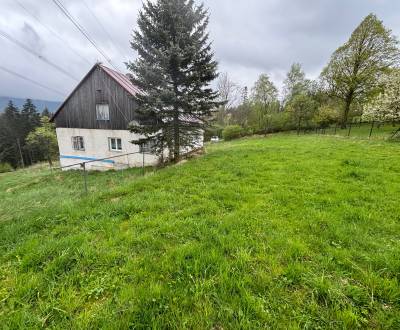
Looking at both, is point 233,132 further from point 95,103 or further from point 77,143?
point 77,143

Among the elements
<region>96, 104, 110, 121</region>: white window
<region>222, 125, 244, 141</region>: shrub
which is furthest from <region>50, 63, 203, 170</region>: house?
<region>222, 125, 244, 141</region>: shrub

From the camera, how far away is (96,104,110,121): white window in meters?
14.6

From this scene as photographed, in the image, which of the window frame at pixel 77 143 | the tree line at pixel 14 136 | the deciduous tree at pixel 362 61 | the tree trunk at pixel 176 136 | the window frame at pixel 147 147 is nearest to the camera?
the tree trunk at pixel 176 136

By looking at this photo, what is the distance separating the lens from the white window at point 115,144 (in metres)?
14.6

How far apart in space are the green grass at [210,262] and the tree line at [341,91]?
297 inches

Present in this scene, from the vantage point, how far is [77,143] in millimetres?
16391

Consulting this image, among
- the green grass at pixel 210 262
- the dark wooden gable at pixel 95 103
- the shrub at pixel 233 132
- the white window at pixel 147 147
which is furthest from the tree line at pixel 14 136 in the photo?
the green grass at pixel 210 262

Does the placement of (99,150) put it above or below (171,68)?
below

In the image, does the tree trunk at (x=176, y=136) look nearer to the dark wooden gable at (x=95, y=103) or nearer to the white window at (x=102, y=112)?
the dark wooden gable at (x=95, y=103)

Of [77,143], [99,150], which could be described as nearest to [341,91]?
[99,150]

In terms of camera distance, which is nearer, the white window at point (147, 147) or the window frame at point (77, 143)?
the white window at point (147, 147)

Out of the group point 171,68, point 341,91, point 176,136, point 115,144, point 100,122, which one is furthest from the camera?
point 341,91

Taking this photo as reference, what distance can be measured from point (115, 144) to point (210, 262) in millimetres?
14416

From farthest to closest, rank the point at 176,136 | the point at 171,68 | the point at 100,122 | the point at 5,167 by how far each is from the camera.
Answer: the point at 5,167 < the point at 100,122 < the point at 176,136 < the point at 171,68
